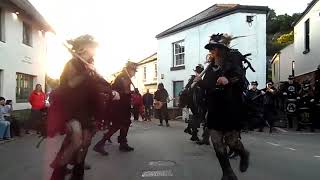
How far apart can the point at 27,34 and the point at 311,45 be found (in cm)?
1350

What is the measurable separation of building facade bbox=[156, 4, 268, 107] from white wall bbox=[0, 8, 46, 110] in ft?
28.7

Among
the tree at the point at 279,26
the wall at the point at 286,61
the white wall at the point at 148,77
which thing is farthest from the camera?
the tree at the point at 279,26

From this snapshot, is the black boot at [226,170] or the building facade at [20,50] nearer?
the black boot at [226,170]

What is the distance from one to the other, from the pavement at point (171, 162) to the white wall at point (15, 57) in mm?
6053

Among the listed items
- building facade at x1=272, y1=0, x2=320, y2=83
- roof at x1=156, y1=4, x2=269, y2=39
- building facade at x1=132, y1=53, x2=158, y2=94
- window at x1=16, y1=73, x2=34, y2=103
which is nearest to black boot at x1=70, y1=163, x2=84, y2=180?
window at x1=16, y1=73, x2=34, y2=103

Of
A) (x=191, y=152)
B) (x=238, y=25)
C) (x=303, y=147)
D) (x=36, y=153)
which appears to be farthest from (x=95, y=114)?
(x=238, y=25)

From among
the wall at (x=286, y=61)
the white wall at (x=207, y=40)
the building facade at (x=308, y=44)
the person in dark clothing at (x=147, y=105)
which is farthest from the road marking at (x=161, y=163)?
the wall at (x=286, y=61)

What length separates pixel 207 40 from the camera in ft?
95.1

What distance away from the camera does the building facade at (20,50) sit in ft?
63.8

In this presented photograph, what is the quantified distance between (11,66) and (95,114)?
14573 mm

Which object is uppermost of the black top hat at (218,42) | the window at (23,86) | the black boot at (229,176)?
the black top hat at (218,42)

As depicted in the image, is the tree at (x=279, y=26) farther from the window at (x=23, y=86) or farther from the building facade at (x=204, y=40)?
the window at (x=23, y=86)

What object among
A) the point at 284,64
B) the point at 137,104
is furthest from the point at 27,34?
the point at 284,64

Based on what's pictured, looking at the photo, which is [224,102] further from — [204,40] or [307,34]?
[204,40]
